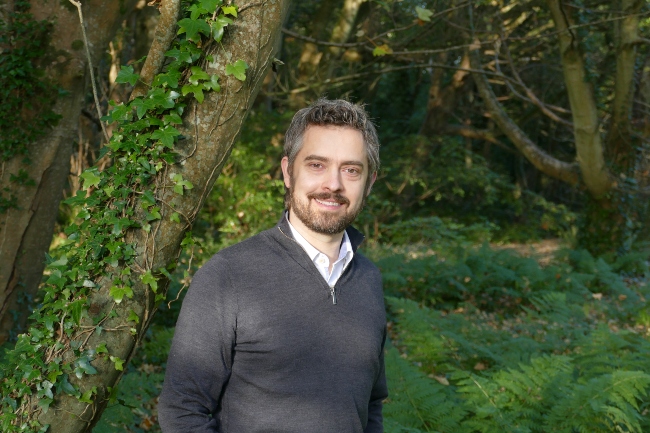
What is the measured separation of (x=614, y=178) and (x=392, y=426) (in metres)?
8.80

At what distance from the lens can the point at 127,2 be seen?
170 inches

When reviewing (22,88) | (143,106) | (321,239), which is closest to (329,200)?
(321,239)

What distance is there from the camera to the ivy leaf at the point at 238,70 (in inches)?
96.5

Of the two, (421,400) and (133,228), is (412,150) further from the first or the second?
(133,228)

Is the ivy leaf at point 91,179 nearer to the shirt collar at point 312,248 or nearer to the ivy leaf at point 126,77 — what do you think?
the ivy leaf at point 126,77

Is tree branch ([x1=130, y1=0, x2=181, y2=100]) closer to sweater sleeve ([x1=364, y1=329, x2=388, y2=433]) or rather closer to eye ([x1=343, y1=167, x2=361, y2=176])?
eye ([x1=343, y1=167, x2=361, y2=176])

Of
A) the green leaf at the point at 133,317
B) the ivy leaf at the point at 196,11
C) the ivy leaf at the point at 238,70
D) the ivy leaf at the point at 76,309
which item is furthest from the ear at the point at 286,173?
the ivy leaf at the point at 76,309

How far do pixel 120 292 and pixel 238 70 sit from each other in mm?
898

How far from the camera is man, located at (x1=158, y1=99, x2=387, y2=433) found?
2104 millimetres

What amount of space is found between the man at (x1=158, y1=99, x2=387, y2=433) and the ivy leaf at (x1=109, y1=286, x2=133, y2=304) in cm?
34

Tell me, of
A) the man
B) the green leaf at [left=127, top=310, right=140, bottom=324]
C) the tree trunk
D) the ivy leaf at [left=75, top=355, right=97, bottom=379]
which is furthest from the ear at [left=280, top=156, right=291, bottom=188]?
the tree trunk

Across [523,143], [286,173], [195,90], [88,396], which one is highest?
[523,143]

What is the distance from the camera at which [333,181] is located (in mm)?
2402

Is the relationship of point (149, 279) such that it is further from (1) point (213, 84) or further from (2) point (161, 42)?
(2) point (161, 42)
